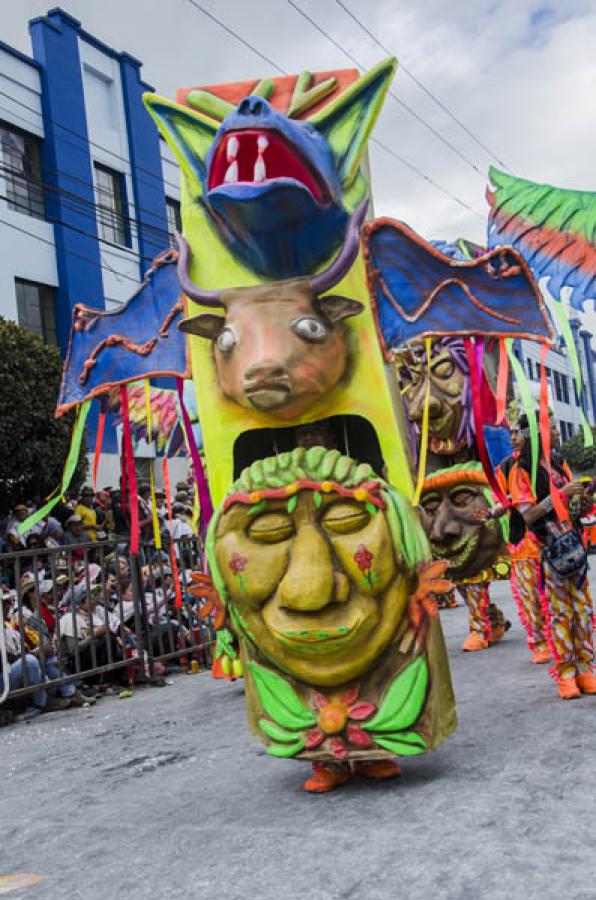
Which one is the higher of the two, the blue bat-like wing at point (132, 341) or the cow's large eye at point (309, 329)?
the blue bat-like wing at point (132, 341)

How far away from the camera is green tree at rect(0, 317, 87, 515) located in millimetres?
9352

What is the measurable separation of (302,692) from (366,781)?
420mm

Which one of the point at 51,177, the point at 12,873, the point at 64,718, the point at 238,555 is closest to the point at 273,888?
the point at 12,873

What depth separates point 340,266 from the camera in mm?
3320

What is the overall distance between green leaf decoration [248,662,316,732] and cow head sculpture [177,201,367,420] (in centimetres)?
97

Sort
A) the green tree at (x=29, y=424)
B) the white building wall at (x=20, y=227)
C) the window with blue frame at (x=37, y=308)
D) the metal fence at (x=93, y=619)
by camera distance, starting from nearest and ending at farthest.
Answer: the metal fence at (x=93, y=619) → the green tree at (x=29, y=424) → the white building wall at (x=20, y=227) → the window with blue frame at (x=37, y=308)

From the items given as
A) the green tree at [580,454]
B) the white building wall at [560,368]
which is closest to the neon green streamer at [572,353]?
the white building wall at [560,368]

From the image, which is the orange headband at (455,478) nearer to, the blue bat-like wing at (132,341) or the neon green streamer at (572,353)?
the neon green streamer at (572,353)

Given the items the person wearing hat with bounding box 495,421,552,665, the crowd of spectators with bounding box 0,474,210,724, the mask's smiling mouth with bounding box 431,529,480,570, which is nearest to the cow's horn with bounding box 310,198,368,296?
the person wearing hat with bounding box 495,421,552,665

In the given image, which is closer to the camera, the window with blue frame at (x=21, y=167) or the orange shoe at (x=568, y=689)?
the orange shoe at (x=568, y=689)

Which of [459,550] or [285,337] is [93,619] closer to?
[459,550]

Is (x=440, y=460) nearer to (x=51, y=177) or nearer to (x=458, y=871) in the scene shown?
(x=458, y=871)

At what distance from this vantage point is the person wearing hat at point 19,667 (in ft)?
18.2

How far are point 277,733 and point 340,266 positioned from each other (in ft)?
5.67
